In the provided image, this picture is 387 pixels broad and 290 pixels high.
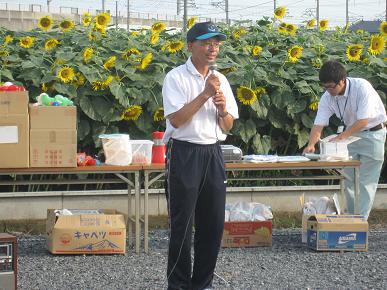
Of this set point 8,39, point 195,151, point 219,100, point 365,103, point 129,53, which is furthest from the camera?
point 8,39

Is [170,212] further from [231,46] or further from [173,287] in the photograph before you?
[231,46]

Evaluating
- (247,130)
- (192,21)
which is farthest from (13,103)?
(192,21)

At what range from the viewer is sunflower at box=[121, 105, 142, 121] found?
8.57 meters

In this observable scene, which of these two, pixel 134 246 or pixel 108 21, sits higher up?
pixel 108 21

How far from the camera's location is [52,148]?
22.0 ft

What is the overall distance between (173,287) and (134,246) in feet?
7.28

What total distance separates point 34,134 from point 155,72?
99.3 inches

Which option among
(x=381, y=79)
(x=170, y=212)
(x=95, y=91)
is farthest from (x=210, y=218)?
(x=381, y=79)

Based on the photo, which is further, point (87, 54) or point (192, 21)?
point (192, 21)

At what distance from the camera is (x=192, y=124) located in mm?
5059

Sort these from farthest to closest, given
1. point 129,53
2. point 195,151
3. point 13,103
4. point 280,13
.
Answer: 1. point 280,13
2. point 129,53
3. point 13,103
4. point 195,151

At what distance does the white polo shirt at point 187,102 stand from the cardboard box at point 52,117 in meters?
1.72

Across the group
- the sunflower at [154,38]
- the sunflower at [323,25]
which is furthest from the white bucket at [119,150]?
the sunflower at [323,25]

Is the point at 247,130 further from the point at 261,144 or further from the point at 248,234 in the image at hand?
the point at 248,234
